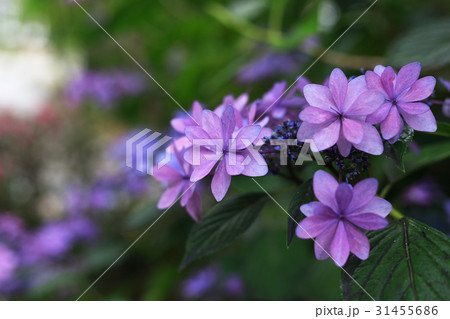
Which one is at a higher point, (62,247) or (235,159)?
(62,247)

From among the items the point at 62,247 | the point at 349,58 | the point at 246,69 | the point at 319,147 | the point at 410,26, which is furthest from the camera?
the point at 62,247

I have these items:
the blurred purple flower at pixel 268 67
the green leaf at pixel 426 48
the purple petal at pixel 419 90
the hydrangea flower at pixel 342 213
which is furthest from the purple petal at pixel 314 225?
the blurred purple flower at pixel 268 67

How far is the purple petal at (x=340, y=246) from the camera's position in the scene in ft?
0.92

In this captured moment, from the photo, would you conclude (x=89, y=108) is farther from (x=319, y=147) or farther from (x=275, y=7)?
(x=319, y=147)

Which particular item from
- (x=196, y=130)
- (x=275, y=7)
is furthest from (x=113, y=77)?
(x=196, y=130)

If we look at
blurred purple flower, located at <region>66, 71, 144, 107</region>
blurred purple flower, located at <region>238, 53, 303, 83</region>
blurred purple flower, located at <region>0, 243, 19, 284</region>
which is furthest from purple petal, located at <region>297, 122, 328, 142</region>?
blurred purple flower, located at <region>66, 71, 144, 107</region>

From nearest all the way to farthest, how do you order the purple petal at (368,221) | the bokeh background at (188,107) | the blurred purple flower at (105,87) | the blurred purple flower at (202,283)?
1. the purple petal at (368,221)
2. the bokeh background at (188,107)
3. the blurred purple flower at (202,283)
4. the blurred purple flower at (105,87)

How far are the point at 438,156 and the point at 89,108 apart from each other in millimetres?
1755

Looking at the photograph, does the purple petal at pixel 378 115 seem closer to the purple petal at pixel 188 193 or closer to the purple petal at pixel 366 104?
the purple petal at pixel 366 104

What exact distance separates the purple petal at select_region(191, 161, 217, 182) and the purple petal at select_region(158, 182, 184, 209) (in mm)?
67

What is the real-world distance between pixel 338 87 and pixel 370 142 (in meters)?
0.04

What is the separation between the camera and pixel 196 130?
318 mm

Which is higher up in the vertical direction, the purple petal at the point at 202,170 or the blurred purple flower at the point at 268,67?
the blurred purple flower at the point at 268,67

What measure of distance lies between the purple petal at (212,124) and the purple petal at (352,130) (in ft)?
0.28
